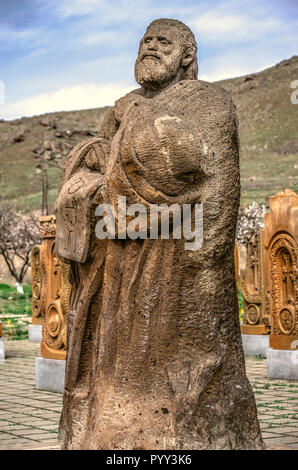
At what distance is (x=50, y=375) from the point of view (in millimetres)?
9367

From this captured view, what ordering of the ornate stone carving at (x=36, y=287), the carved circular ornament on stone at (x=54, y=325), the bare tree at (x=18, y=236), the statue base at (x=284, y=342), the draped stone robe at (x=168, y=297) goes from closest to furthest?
the draped stone robe at (x=168, y=297) → the carved circular ornament on stone at (x=54, y=325) → the statue base at (x=284, y=342) → the ornate stone carving at (x=36, y=287) → the bare tree at (x=18, y=236)

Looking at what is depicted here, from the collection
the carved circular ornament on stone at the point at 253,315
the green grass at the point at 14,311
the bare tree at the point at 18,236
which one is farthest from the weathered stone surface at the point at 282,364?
the bare tree at the point at 18,236

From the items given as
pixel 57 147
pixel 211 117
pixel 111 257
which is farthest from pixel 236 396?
pixel 57 147

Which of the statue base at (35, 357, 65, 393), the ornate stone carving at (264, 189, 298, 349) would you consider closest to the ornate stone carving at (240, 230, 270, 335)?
the ornate stone carving at (264, 189, 298, 349)

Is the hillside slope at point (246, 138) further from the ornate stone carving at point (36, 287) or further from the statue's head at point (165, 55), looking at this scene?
the statue's head at point (165, 55)

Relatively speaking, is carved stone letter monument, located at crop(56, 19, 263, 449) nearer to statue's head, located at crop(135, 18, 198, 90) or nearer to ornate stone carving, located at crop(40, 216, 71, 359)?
statue's head, located at crop(135, 18, 198, 90)

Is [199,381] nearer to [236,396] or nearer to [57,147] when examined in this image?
[236,396]

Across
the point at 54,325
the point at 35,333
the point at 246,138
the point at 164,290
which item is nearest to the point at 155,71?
the point at 164,290

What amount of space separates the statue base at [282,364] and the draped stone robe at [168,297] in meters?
5.53

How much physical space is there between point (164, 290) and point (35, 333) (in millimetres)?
12133

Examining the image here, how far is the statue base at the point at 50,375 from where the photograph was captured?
365 inches

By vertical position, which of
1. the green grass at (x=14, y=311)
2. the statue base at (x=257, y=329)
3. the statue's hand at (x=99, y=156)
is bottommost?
the green grass at (x=14, y=311)

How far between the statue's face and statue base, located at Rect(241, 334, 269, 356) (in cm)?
863
